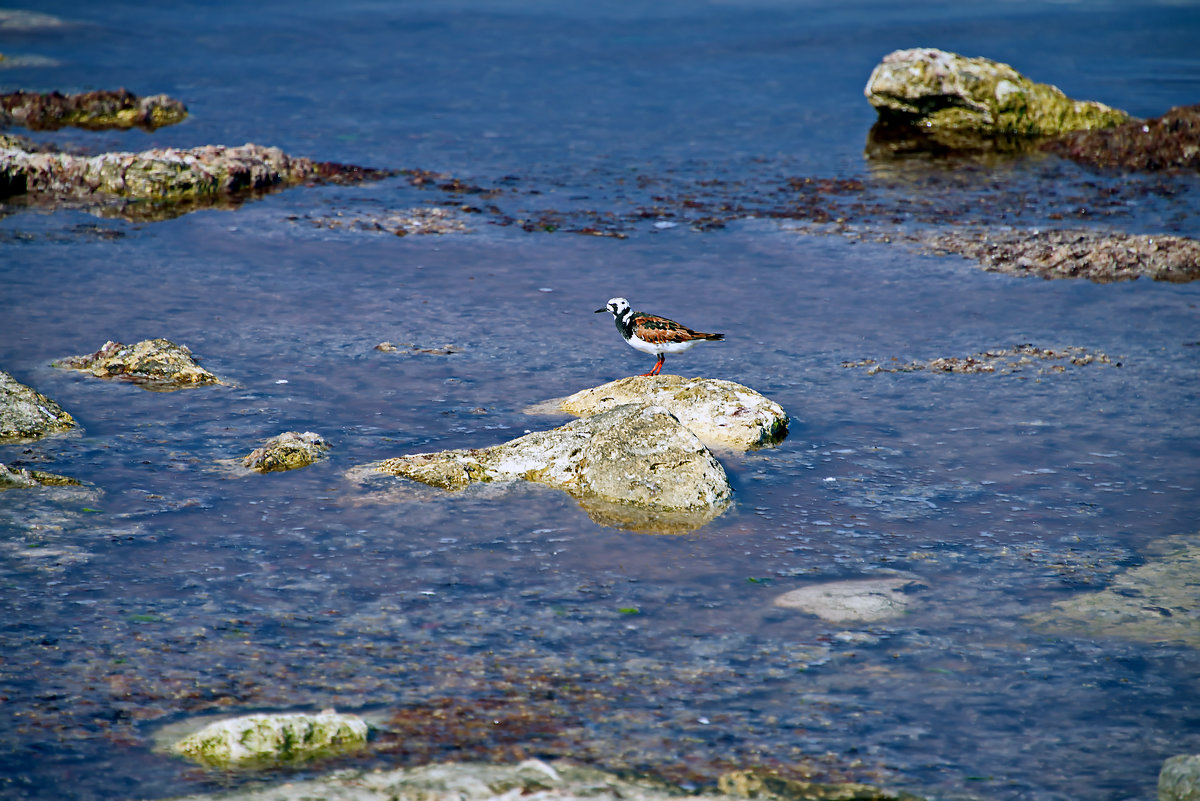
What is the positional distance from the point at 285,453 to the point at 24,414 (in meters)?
→ 2.08

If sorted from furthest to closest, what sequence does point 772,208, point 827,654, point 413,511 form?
point 772,208 < point 413,511 < point 827,654

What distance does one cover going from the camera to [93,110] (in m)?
20.6

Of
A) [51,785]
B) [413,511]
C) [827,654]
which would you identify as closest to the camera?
[51,785]

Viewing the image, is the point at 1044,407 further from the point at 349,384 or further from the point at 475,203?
the point at 475,203

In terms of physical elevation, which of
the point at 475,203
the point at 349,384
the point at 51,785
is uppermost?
the point at 475,203

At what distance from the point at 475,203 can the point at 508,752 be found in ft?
38.3

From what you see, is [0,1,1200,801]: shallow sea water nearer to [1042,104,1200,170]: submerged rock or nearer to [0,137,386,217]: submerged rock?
[1042,104,1200,170]: submerged rock

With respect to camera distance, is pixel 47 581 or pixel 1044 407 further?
pixel 1044 407

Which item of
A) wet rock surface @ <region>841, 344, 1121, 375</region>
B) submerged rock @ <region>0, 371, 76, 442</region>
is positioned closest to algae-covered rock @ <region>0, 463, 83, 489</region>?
submerged rock @ <region>0, 371, 76, 442</region>

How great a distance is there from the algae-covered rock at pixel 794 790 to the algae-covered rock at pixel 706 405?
3970 millimetres

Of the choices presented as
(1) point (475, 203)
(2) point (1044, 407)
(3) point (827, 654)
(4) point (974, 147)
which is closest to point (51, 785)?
(3) point (827, 654)

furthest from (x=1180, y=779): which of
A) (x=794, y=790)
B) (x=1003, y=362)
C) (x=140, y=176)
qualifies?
(x=140, y=176)

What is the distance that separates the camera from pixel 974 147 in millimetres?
19406

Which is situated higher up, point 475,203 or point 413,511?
point 475,203
